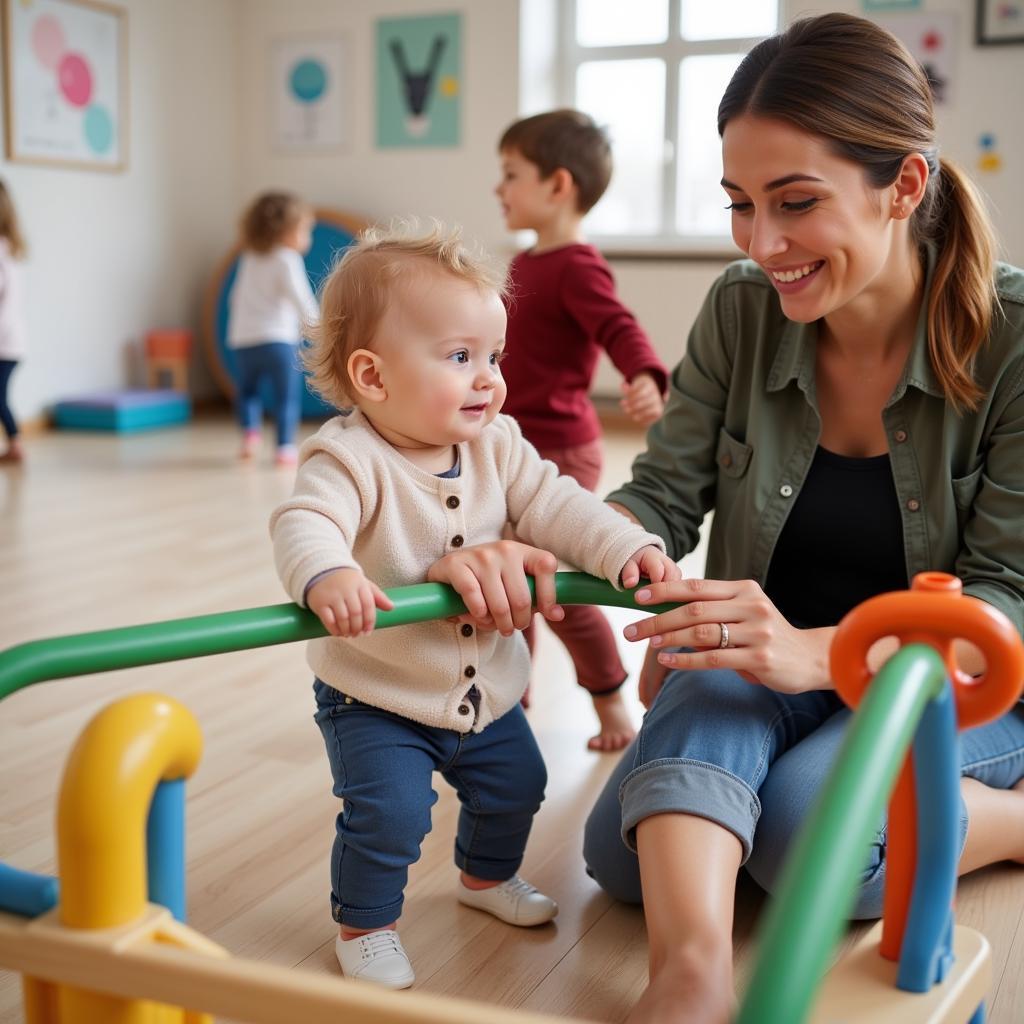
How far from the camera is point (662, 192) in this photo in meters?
5.59

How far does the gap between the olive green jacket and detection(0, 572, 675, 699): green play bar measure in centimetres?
57

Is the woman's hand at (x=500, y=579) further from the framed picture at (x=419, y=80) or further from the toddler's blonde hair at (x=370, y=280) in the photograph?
the framed picture at (x=419, y=80)

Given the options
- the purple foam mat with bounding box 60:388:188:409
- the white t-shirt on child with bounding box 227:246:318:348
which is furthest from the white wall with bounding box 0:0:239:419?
the white t-shirt on child with bounding box 227:246:318:348

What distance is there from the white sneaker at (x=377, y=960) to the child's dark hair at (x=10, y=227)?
3.88 metres

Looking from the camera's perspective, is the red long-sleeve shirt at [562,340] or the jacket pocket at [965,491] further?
the red long-sleeve shirt at [562,340]

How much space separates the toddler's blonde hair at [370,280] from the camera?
123cm

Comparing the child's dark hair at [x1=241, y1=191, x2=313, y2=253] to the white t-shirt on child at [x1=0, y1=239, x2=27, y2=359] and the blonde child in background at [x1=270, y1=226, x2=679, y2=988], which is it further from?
the blonde child in background at [x1=270, y1=226, x2=679, y2=988]

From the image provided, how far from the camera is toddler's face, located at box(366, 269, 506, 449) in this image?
1220 millimetres

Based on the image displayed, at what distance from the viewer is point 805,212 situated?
126 centimetres

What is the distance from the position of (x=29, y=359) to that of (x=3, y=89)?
1.06 meters

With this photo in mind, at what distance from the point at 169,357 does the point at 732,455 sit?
4582mm

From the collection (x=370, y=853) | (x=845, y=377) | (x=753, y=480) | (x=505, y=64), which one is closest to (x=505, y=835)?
(x=370, y=853)

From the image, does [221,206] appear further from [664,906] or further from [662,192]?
[664,906]

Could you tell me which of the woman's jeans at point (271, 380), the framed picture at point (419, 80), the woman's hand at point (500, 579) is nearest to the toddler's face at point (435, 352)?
the woman's hand at point (500, 579)
